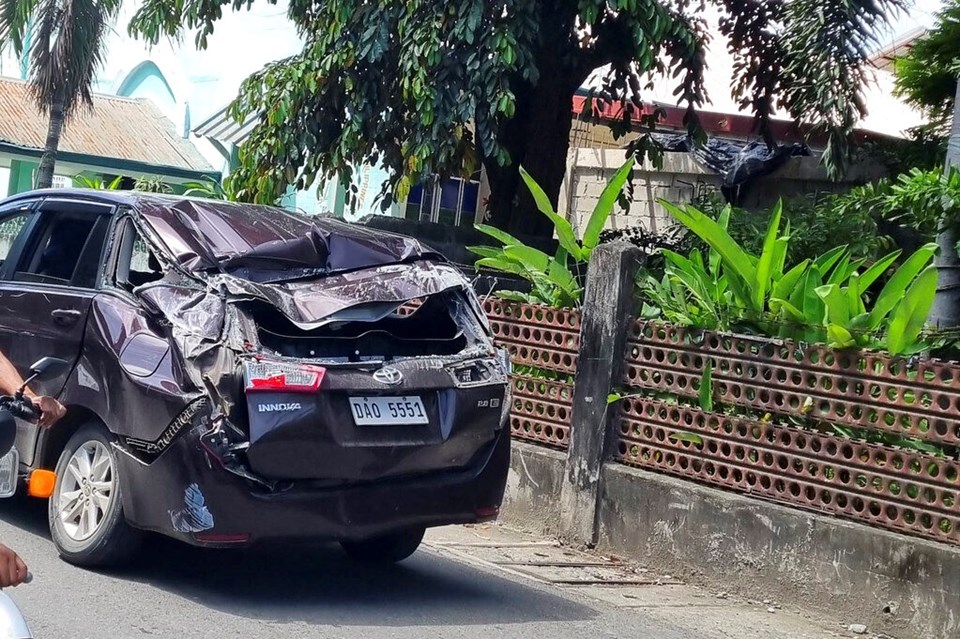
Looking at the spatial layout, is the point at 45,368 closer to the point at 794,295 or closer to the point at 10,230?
the point at 10,230

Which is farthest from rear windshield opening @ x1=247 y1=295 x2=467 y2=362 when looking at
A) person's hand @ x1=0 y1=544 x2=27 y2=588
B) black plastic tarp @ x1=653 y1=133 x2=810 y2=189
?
black plastic tarp @ x1=653 y1=133 x2=810 y2=189

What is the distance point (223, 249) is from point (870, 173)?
9046 mm

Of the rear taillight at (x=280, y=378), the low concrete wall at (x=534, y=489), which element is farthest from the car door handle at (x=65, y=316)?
the low concrete wall at (x=534, y=489)

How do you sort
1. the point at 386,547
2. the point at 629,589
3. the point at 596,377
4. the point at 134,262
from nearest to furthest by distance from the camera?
1. the point at 134,262
2. the point at 386,547
3. the point at 629,589
4. the point at 596,377

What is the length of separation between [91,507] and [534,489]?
3.20 meters

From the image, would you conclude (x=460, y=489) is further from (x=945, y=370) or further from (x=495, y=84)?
(x=495, y=84)

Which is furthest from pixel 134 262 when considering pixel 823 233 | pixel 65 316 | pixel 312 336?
pixel 823 233

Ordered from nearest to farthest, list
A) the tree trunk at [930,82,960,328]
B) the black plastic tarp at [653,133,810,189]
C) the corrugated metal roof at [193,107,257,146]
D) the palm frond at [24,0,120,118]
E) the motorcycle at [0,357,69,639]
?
1. the motorcycle at [0,357,69,639]
2. the tree trunk at [930,82,960,328]
3. the black plastic tarp at [653,133,810,189]
4. the palm frond at [24,0,120,118]
5. the corrugated metal roof at [193,107,257,146]

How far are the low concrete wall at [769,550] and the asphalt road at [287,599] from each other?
2.91ft

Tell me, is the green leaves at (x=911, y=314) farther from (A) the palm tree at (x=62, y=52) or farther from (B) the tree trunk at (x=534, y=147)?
(A) the palm tree at (x=62, y=52)

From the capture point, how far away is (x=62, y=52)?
21.4 metres

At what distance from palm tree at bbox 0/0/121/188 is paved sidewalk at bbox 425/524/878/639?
15959 mm

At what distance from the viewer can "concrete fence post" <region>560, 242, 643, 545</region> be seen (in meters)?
7.75

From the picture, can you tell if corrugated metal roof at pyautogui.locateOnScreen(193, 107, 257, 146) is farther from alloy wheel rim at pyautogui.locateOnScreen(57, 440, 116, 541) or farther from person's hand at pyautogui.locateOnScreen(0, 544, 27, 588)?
person's hand at pyautogui.locateOnScreen(0, 544, 27, 588)
